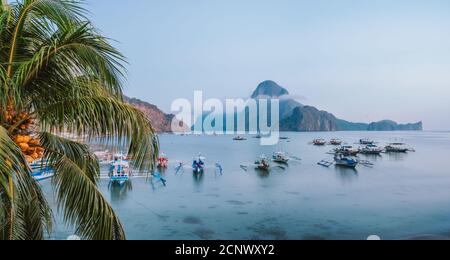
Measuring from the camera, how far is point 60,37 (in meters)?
1.75

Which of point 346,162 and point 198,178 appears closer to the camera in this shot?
point 198,178

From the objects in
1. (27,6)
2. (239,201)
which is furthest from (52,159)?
(239,201)

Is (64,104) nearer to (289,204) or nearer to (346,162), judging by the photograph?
(289,204)

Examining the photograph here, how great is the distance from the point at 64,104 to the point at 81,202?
0.58 m

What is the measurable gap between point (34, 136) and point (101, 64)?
691 mm

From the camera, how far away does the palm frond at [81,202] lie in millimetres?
2018

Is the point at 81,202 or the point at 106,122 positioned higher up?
the point at 106,122

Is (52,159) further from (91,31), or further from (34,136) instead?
(91,31)

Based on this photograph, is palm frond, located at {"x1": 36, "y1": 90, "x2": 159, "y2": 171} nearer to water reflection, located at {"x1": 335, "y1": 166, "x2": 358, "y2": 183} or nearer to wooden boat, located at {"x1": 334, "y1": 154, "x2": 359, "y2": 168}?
water reflection, located at {"x1": 335, "y1": 166, "x2": 358, "y2": 183}

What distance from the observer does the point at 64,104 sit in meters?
1.88

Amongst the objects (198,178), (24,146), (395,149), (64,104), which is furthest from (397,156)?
(24,146)

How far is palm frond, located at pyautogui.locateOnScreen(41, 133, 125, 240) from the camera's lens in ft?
6.62

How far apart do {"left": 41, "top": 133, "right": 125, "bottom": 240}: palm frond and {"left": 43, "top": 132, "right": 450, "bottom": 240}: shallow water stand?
9755mm

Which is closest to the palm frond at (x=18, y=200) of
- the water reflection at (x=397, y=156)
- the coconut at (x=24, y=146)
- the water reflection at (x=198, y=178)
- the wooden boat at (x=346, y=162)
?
the coconut at (x=24, y=146)
